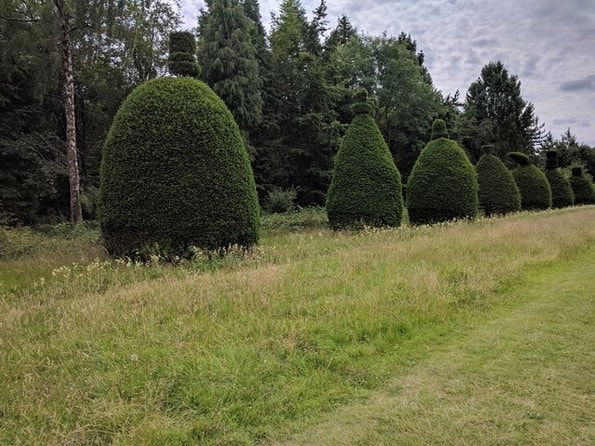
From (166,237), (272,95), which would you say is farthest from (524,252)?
(272,95)

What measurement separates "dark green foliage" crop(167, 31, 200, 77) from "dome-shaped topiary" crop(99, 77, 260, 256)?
1.17 metres

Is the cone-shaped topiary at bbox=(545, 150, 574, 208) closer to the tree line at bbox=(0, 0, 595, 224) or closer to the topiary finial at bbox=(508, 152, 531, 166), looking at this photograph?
the topiary finial at bbox=(508, 152, 531, 166)

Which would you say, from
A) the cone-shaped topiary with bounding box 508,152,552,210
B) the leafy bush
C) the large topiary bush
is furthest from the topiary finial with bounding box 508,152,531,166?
→ the leafy bush

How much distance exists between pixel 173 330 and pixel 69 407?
53.8 inches

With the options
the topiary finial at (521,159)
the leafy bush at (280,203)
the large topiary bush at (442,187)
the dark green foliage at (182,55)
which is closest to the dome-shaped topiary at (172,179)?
the dark green foliage at (182,55)

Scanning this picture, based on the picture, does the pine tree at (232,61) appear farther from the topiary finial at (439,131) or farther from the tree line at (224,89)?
the topiary finial at (439,131)

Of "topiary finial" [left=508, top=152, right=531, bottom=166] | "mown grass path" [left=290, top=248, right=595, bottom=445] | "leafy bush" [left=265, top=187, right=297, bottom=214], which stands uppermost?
"topiary finial" [left=508, top=152, right=531, bottom=166]

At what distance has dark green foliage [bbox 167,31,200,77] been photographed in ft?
32.8

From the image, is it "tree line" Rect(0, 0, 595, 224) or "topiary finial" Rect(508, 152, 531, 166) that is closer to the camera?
"tree line" Rect(0, 0, 595, 224)

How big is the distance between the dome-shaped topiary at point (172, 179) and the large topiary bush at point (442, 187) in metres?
8.72

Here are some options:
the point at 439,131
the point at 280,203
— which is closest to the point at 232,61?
the point at 280,203

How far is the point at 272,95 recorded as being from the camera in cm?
3183

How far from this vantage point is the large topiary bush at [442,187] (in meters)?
15.3

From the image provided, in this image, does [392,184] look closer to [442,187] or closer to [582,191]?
[442,187]
